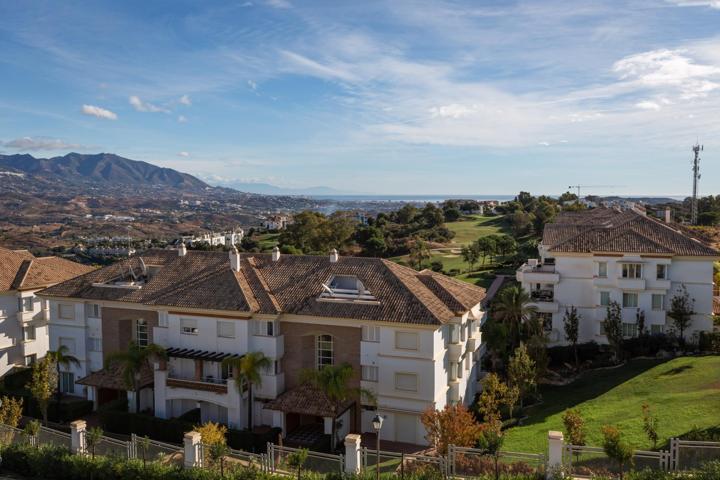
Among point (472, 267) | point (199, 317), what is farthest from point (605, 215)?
point (199, 317)

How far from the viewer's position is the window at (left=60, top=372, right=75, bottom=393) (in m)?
39.5

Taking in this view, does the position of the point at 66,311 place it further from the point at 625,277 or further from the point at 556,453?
the point at 625,277

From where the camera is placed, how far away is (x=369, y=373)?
30859 mm

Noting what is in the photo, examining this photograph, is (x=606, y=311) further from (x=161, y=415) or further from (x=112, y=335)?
(x=112, y=335)

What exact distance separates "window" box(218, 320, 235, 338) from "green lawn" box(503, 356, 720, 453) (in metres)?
16.0

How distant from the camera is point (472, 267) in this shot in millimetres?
81750

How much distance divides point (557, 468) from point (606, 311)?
25.3 meters

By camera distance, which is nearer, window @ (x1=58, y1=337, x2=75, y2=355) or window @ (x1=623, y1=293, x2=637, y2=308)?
window @ (x1=58, y1=337, x2=75, y2=355)

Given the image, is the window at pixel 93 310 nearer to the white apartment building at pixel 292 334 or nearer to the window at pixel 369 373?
the white apartment building at pixel 292 334

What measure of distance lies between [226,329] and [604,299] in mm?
27294

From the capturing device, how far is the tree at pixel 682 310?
39.4 m

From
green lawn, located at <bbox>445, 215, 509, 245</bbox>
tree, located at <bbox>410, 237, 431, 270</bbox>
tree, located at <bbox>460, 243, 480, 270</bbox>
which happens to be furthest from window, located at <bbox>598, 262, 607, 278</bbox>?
green lawn, located at <bbox>445, 215, 509, 245</bbox>

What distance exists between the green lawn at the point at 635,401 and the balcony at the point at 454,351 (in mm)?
4842

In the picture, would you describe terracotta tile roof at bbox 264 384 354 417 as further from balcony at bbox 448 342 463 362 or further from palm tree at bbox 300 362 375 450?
balcony at bbox 448 342 463 362
